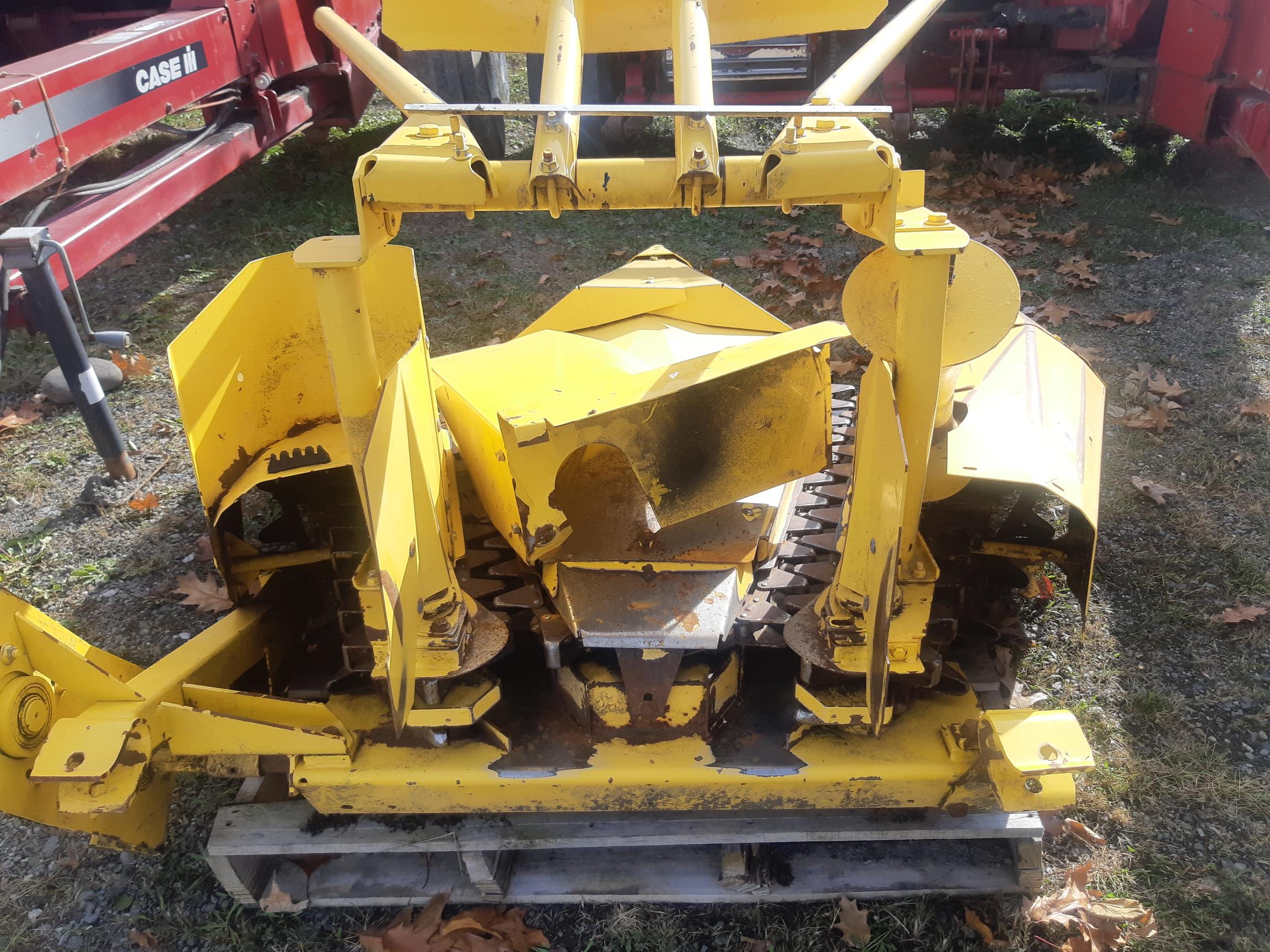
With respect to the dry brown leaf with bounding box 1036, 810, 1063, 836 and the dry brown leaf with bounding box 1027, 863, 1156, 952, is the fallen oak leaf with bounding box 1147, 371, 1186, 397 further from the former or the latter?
the dry brown leaf with bounding box 1027, 863, 1156, 952

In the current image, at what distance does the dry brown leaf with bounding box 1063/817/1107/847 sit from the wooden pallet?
31 cm

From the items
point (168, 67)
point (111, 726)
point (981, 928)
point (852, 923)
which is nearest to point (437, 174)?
point (111, 726)

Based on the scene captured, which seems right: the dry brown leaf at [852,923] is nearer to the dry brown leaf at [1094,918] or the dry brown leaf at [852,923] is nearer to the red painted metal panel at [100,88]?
the dry brown leaf at [1094,918]

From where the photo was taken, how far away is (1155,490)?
3.92m

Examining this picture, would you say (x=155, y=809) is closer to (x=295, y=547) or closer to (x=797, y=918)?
(x=295, y=547)

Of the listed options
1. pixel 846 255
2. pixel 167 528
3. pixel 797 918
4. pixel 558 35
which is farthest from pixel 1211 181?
pixel 167 528

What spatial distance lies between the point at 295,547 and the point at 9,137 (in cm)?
186

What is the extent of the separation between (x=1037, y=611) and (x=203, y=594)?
123 inches

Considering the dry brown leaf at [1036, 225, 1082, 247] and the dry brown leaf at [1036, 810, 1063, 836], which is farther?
the dry brown leaf at [1036, 225, 1082, 247]

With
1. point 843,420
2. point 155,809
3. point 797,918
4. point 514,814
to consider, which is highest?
point 843,420

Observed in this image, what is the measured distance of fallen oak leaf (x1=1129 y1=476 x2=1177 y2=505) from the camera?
3.90m

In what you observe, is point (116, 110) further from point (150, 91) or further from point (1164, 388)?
point (1164, 388)

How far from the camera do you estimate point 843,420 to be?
346 cm

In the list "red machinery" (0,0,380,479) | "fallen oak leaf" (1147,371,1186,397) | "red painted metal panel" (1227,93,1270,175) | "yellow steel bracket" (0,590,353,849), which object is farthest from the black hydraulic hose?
"red painted metal panel" (1227,93,1270,175)
